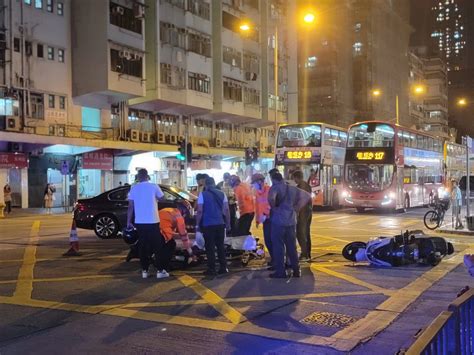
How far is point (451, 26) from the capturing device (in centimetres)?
19175

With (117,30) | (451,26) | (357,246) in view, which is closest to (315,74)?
(117,30)

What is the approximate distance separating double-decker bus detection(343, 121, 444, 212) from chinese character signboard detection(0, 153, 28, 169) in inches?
722

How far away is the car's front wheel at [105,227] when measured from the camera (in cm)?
1588

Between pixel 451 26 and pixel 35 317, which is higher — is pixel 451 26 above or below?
above

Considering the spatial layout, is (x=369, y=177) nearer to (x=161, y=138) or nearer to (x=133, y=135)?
(x=133, y=135)

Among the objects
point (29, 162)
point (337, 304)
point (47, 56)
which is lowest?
point (337, 304)

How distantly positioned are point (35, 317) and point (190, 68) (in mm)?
38503

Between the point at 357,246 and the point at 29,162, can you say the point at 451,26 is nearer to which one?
the point at 29,162

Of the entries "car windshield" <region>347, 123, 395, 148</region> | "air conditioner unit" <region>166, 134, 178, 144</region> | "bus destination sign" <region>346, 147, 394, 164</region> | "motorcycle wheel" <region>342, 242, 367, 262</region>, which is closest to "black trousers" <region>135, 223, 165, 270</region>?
"motorcycle wheel" <region>342, 242, 367, 262</region>

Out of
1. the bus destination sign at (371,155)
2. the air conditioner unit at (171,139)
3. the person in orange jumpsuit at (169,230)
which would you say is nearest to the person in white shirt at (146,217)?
the person in orange jumpsuit at (169,230)

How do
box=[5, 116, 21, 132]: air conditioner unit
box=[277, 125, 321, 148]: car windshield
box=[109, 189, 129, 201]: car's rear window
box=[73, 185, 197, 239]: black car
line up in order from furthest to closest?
box=[5, 116, 21, 132]: air conditioner unit → box=[277, 125, 321, 148]: car windshield → box=[109, 189, 129, 201]: car's rear window → box=[73, 185, 197, 239]: black car

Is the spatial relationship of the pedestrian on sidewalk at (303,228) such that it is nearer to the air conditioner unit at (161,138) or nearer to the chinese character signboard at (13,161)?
the chinese character signboard at (13,161)

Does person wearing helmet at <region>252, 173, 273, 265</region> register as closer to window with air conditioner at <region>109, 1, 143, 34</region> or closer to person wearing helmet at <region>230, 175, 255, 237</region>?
person wearing helmet at <region>230, 175, 255, 237</region>

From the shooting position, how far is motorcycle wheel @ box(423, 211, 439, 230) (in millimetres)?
18747
